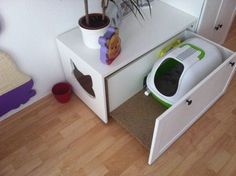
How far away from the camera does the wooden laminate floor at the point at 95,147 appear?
1.12m

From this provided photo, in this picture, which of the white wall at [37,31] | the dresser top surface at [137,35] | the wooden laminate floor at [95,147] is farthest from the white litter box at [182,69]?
the white wall at [37,31]

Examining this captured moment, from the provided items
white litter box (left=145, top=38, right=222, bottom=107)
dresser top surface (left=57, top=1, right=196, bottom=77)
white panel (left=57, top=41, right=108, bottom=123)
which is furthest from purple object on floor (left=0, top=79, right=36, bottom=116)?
white litter box (left=145, top=38, right=222, bottom=107)

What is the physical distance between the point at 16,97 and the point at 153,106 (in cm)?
76

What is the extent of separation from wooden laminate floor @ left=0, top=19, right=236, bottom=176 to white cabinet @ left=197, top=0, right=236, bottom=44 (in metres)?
0.47

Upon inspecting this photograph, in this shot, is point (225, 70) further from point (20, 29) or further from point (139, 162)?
point (20, 29)

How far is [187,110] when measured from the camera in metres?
1.04

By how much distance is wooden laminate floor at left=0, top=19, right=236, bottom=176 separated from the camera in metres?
1.12

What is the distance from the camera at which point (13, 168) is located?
44.6 inches

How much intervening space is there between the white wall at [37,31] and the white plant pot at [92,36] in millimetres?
196

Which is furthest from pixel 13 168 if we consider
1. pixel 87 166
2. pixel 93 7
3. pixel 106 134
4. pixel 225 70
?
pixel 225 70

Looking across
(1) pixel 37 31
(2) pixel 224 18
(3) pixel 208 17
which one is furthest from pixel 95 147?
(2) pixel 224 18

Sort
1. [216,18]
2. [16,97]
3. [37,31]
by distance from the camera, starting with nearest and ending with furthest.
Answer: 1. [37,31]
2. [16,97]
3. [216,18]

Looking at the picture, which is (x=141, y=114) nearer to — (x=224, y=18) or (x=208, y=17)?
(x=208, y=17)

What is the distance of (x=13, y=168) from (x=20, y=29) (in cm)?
68
